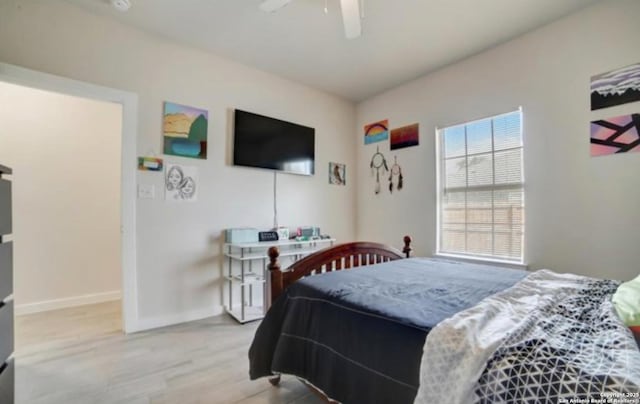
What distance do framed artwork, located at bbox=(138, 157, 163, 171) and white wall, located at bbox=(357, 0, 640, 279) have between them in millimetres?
2931

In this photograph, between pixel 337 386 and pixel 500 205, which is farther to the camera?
pixel 500 205

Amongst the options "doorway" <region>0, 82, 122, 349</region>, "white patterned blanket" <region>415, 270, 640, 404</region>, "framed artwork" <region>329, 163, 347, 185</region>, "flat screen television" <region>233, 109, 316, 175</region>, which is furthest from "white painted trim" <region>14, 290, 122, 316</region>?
"white patterned blanket" <region>415, 270, 640, 404</region>

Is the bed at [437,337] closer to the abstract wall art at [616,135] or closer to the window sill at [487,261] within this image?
the window sill at [487,261]

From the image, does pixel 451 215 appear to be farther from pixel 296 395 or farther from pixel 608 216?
pixel 296 395

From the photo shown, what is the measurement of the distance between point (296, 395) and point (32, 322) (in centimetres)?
282

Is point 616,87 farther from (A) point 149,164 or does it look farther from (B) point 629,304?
(A) point 149,164

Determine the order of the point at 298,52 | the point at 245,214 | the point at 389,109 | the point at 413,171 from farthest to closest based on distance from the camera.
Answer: the point at 389,109
the point at 413,171
the point at 245,214
the point at 298,52

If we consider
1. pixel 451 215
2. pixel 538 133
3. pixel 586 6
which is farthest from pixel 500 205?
pixel 586 6

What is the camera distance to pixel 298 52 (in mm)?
2994

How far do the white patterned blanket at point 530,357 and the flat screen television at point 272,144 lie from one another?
8.81ft

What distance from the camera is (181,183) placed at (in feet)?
9.29

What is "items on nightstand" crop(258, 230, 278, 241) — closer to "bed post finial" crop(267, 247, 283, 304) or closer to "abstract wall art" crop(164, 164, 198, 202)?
"abstract wall art" crop(164, 164, 198, 202)

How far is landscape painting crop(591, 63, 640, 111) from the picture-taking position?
214 centimetres

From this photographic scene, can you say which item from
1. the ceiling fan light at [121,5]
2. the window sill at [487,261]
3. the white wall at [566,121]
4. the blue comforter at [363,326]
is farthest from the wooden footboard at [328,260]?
the ceiling fan light at [121,5]
